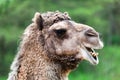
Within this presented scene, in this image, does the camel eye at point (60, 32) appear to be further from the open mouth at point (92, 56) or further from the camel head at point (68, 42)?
the open mouth at point (92, 56)

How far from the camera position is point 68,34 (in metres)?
7.73

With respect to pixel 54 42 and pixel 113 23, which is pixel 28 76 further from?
pixel 113 23

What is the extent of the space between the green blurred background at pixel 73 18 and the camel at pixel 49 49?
1257 centimetres

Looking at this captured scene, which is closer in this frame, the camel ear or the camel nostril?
the camel nostril

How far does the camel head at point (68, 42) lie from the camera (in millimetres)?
7527

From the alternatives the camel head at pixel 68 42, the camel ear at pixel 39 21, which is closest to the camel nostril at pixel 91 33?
the camel head at pixel 68 42

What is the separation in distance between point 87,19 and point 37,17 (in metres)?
18.7

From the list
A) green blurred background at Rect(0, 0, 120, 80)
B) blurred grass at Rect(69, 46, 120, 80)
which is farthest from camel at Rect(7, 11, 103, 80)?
green blurred background at Rect(0, 0, 120, 80)

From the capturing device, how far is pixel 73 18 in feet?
83.4

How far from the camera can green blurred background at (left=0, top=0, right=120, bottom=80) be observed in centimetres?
2280

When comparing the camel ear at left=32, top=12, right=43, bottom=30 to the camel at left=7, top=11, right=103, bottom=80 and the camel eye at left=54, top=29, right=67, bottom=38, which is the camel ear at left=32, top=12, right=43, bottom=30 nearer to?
the camel at left=7, top=11, right=103, bottom=80

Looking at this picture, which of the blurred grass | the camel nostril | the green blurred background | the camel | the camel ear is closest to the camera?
the camel nostril

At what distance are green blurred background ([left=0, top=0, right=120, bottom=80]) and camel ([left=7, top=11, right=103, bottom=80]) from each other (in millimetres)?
12568

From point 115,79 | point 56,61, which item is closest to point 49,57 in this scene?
point 56,61
